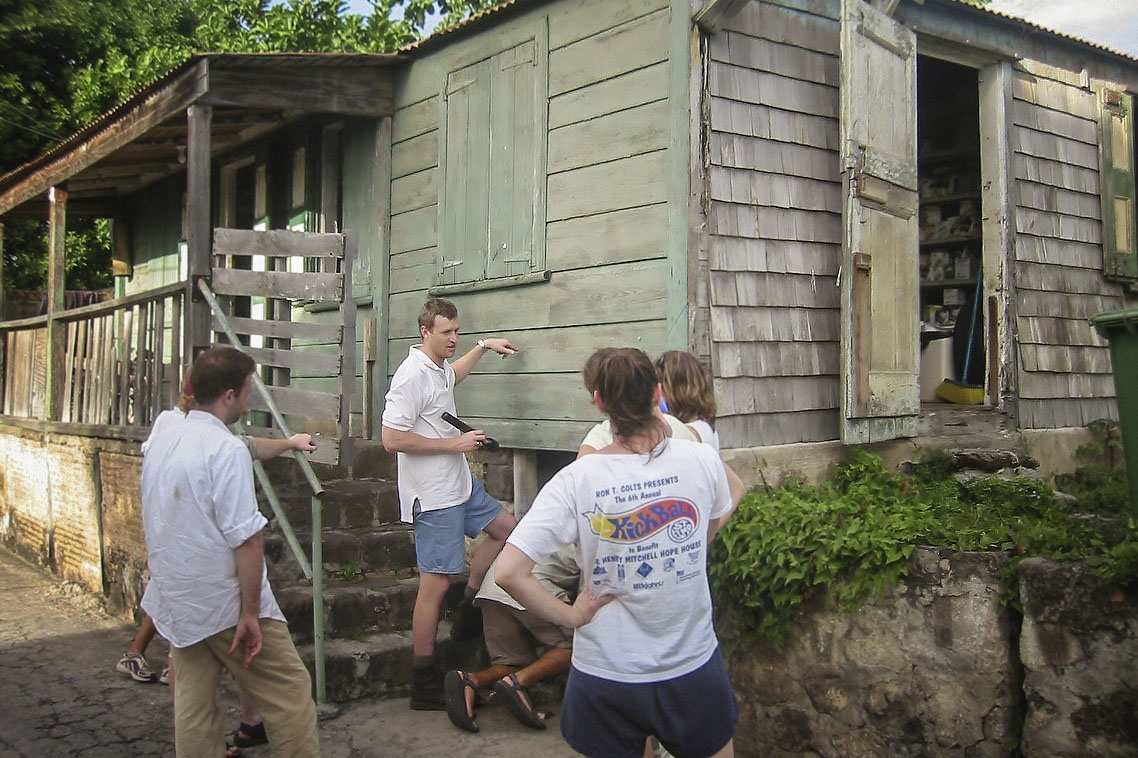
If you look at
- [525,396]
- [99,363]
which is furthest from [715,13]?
[99,363]

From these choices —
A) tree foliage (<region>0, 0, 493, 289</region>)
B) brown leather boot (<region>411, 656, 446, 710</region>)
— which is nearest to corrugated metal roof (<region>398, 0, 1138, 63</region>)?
brown leather boot (<region>411, 656, 446, 710</region>)

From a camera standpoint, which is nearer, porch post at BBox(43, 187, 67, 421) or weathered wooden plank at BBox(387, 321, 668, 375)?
weathered wooden plank at BBox(387, 321, 668, 375)

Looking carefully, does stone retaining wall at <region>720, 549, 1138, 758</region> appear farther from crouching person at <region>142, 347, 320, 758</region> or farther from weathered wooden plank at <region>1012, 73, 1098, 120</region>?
weathered wooden plank at <region>1012, 73, 1098, 120</region>

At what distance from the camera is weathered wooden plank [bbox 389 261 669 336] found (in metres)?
5.49

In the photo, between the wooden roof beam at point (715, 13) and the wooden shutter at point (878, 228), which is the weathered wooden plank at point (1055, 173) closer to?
the wooden shutter at point (878, 228)

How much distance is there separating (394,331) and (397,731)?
3508mm

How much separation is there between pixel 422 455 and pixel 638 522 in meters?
2.43

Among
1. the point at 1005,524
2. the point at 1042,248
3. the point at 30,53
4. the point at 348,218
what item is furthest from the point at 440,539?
the point at 30,53

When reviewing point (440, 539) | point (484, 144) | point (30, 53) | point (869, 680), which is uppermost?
point (30, 53)

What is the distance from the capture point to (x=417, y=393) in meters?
4.95

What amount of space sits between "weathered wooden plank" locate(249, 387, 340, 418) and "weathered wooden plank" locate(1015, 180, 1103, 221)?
4967 mm

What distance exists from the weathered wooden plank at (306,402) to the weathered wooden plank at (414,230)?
1495mm

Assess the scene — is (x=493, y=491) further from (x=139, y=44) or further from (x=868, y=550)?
(x=139, y=44)

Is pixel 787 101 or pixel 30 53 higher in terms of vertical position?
pixel 30 53
